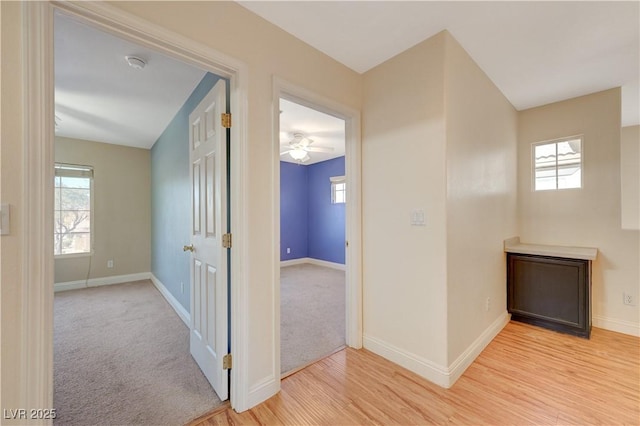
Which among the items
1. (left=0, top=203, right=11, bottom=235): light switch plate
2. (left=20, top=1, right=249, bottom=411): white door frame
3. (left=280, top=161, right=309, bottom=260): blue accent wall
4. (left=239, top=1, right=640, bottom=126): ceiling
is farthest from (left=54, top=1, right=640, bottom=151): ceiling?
(left=280, top=161, right=309, bottom=260): blue accent wall

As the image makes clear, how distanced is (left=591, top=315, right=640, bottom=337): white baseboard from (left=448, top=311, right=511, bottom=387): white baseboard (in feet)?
2.82

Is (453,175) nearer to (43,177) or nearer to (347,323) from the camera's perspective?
(347,323)

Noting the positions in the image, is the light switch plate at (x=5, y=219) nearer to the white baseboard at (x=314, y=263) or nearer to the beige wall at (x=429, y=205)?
the beige wall at (x=429, y=205)

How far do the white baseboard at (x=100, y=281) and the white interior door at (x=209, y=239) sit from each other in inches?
144

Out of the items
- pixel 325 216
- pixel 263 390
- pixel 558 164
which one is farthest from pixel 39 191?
pixel 325 216

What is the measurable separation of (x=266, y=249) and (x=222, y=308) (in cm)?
47

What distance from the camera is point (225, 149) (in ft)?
5.57

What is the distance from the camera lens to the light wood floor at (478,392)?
1549mm

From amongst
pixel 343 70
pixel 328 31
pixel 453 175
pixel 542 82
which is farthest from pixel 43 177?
pixel 542 82

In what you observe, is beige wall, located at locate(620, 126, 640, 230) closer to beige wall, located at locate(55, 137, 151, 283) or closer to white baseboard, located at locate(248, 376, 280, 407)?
white baseboard, located at locate(248, 376, 280, 407)

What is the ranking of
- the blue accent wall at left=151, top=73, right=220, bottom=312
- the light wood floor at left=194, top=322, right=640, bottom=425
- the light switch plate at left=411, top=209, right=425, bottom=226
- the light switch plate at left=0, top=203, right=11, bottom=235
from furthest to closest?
the blue accent wall at left=151, top=73, right=220, bottom=312, the light switch plate at left=411, top=209, right=425, bottom=226, the light wood floor at left=194, top=322, right=640, bottom=425, the light switch plate at left=0, top=203, right=11, bottom=235

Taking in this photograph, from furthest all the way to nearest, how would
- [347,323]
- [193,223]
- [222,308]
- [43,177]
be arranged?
[347,323] < [193,223] < [222,308] < [43,177]

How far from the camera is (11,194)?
956 mm

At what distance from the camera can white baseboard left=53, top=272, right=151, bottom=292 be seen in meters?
4.32
